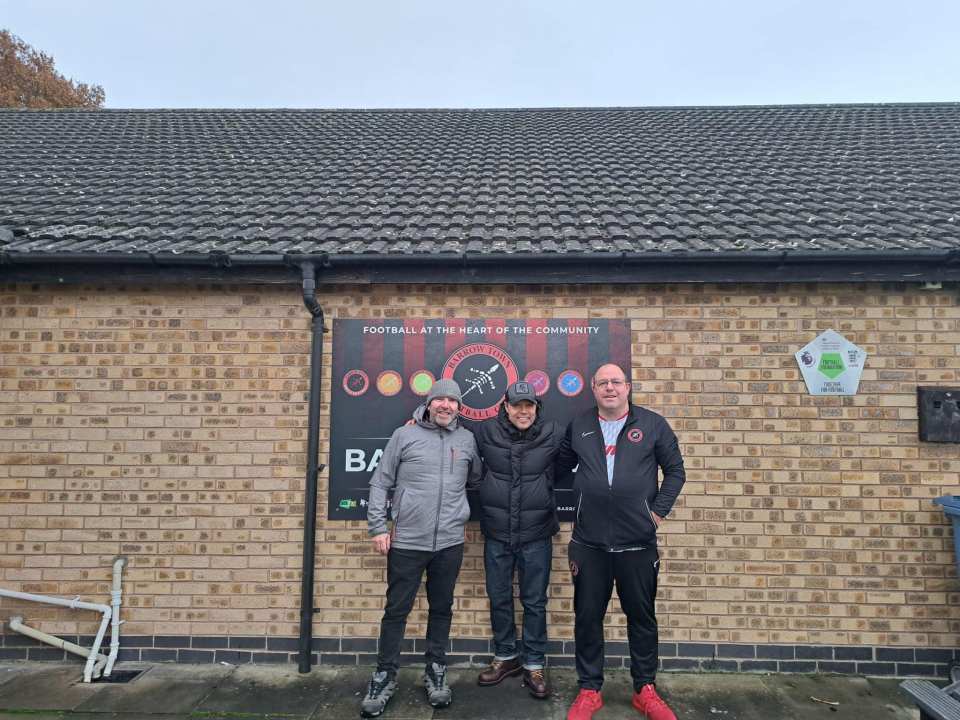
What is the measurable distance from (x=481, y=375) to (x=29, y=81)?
708 inches

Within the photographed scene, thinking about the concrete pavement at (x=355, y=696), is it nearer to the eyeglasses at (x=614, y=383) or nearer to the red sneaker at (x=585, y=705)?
the red sneaker at (x=585, y=705)

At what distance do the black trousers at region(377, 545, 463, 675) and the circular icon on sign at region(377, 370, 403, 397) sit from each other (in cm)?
115

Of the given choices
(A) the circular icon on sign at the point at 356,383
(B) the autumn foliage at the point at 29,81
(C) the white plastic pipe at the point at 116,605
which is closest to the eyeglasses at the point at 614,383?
(A) the circular icon on sign at the point at 356,383

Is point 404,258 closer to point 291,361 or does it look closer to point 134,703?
point 291,361

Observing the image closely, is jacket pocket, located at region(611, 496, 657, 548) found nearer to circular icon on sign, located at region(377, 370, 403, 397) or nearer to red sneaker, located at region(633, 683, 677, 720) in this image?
red sneaker, located at region(633, 683, 677, 720)

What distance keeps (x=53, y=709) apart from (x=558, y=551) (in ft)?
10.9

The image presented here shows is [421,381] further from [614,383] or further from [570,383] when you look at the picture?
[614,383]

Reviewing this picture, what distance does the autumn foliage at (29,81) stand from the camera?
1380 centimetres

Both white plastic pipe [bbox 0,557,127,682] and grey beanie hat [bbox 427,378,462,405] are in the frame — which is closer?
grey beanie hat [bbox 427,378,462,405]

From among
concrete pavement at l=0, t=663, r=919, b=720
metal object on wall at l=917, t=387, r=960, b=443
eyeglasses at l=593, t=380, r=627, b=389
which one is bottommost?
concrete pavement at l=0, t=663, r=919, b=720

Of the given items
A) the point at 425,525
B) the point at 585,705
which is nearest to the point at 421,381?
the point at 425,525

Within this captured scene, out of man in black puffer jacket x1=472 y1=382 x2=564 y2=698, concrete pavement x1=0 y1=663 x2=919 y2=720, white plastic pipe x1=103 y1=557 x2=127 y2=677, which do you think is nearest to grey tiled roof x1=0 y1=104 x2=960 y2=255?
man in black puffer jacket x1=472 y1=382 x2=564 y2=698

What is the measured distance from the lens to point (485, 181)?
5281 millimetres

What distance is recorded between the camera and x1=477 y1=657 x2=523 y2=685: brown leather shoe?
3363 millimetres
